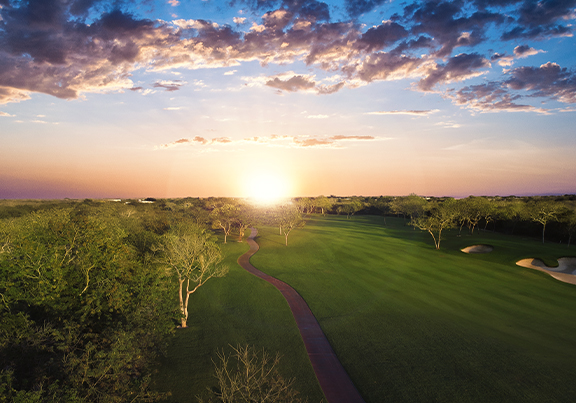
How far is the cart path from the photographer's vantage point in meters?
20.9

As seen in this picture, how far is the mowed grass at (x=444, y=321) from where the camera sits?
21312 millimetres

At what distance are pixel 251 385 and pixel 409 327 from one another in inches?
928

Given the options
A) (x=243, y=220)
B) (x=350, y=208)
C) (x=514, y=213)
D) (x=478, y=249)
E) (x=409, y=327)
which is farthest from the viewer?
(x=350, y=208)

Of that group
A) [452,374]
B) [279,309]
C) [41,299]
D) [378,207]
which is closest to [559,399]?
[452,374]

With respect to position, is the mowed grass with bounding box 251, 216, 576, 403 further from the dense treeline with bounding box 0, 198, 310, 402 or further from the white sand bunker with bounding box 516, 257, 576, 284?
the dense treeline with bounding box 0, 198, 310, 402

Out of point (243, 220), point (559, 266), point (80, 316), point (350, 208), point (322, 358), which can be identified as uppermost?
point (350, 208)

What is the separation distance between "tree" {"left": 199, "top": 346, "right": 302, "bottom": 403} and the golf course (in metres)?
1.33

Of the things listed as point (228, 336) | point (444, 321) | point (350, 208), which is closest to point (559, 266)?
point (444, 321)

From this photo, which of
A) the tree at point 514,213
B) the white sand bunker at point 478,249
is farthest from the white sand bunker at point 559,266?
the tree at point 514,213

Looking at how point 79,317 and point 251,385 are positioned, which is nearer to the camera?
point 251,385

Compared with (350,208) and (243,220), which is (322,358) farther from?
(350,208)

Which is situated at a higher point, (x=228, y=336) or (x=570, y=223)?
(x=570, y=223)

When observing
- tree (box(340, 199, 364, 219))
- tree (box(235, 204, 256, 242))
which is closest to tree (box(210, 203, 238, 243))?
tree (box(235, 204, 256, 242))

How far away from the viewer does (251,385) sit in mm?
13398
